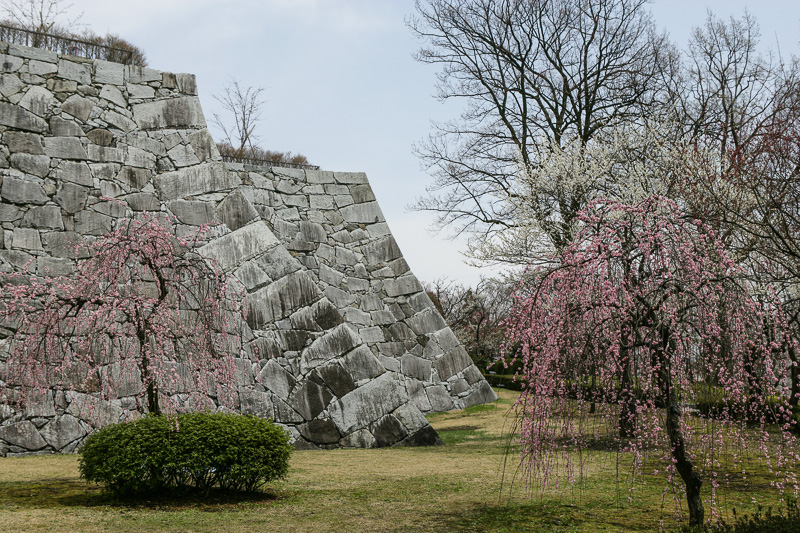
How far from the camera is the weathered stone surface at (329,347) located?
11719 millimetres

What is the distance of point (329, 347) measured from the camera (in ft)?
39.0

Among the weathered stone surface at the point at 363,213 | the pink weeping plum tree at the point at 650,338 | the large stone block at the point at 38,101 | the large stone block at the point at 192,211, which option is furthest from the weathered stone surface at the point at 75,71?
the pink weeping plum tree at the point at 650,338

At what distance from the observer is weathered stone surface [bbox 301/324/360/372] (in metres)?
11.7

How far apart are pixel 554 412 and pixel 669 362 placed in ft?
3.42

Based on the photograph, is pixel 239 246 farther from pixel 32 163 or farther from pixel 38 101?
pixel 38 101

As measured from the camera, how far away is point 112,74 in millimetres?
12688

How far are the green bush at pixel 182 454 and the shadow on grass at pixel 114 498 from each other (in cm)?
10

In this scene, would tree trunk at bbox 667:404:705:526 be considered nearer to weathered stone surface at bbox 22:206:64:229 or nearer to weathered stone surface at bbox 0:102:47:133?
weathered stone surface at bbox 22:206:64:229

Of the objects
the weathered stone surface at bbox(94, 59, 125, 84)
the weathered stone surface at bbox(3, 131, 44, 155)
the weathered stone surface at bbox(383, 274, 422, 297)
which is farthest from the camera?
the weathered stone surface at bbox(383, 274, 422, 297)

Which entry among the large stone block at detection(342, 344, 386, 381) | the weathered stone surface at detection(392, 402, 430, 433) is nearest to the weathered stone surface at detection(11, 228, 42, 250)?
the large stone block at detection(342, 344, 386, 381)

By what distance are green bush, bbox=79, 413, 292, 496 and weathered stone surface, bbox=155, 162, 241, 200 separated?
19.7 ft

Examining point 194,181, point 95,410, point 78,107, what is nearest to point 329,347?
point 95,410

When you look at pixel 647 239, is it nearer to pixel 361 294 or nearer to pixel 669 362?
pixel 669 362

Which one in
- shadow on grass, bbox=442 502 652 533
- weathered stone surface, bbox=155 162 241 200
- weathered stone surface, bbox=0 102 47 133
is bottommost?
shadow on grass, bbox=442 502 652 533
